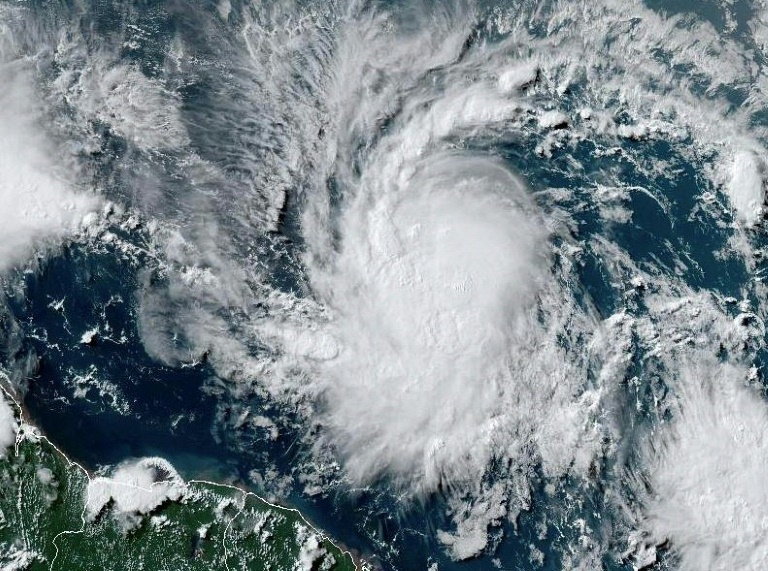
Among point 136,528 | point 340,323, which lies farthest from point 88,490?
point 340,323

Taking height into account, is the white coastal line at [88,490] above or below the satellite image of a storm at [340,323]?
below

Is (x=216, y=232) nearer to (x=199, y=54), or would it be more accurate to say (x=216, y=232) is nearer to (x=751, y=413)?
(x=199, y=54)

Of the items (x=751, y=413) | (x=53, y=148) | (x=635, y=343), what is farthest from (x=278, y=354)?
(x=751, y=413)

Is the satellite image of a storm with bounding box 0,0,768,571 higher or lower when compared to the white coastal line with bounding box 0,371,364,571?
higher

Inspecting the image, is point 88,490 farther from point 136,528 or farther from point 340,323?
point 340,323

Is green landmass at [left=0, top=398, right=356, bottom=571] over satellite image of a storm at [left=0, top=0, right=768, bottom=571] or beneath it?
beneath
